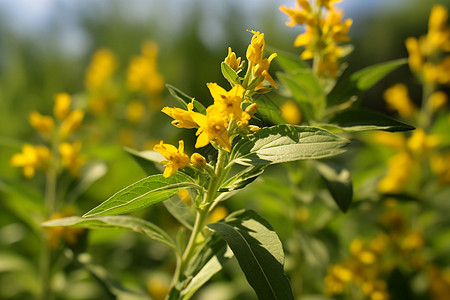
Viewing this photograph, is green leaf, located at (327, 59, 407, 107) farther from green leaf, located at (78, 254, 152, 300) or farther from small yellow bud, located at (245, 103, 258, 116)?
green leaf, located at (78, 254, 152, 300)

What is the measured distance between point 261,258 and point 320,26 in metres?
0.62

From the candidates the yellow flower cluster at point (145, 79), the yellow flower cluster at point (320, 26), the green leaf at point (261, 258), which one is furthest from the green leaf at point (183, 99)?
the yellow flower cluster at point (145, 79)

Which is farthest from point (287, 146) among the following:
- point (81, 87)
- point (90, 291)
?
point (81, 87)

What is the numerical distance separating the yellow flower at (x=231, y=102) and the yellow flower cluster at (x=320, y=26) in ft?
1.33

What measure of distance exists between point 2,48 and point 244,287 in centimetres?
346

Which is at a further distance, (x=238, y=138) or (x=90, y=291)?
(x=90, y=291)

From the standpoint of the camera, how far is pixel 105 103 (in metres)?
2.54

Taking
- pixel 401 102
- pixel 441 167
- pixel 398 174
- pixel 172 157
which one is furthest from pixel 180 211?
pixel 401 102

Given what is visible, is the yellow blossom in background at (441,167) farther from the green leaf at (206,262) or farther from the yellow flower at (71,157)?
the yellow flower at (71,157)

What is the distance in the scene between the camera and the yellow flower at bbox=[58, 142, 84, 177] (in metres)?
1.36

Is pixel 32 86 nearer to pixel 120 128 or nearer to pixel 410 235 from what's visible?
pixel 120 128

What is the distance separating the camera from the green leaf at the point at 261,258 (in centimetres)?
60

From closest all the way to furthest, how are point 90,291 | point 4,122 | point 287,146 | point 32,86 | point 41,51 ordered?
point 287,146
point 90,291
point 4,122
point 32,86
point 41,51

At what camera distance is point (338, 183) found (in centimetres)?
95
